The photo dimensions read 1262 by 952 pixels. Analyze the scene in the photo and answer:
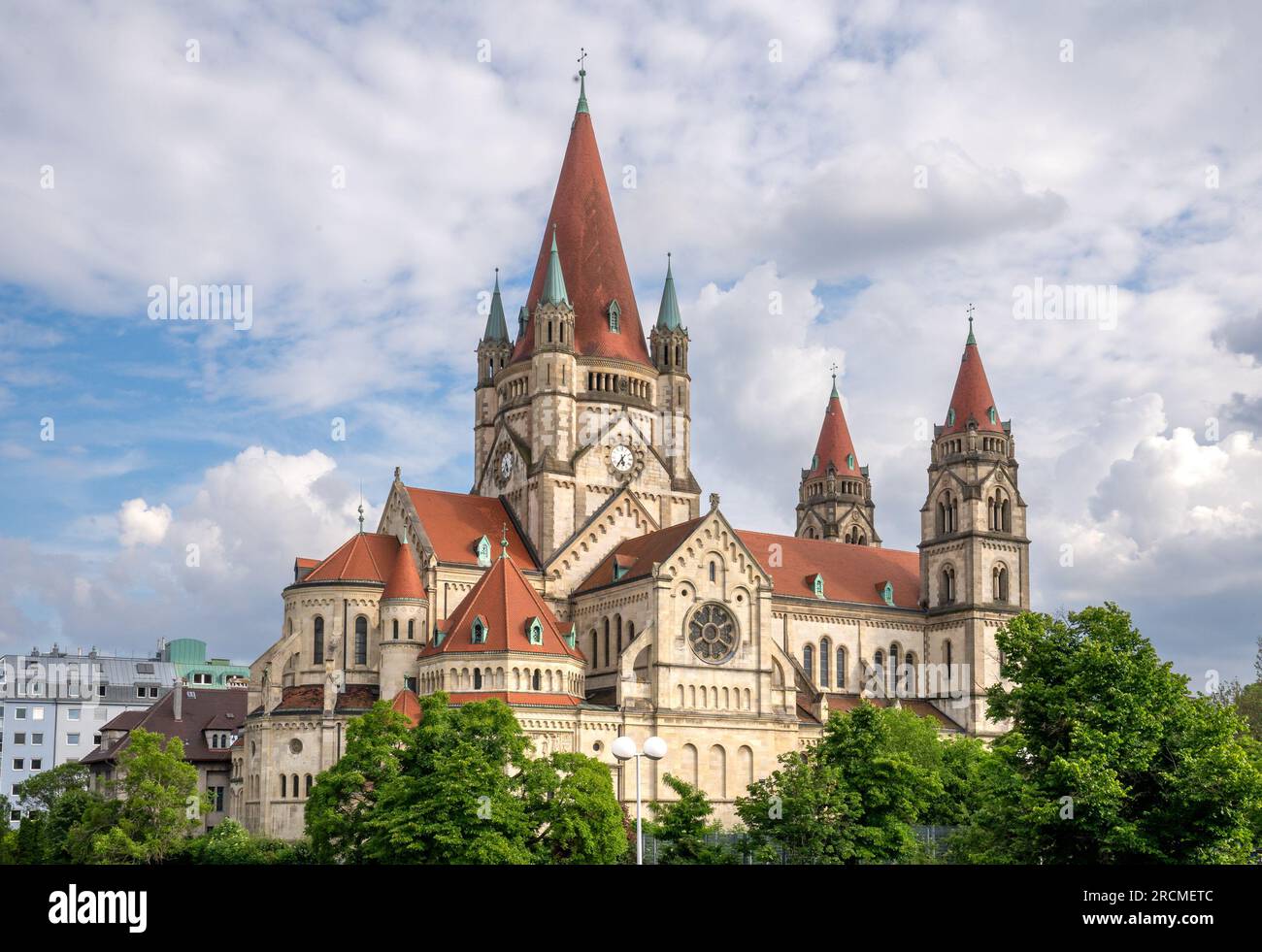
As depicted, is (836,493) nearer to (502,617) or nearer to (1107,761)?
(502,617)

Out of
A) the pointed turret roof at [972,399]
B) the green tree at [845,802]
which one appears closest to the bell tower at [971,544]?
the pointed turret roof at [972,399]

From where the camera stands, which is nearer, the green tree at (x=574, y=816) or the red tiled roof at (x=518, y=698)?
the green tree at (x=574, y=816)

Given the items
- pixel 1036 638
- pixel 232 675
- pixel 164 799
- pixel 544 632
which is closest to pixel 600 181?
pixel 544 632

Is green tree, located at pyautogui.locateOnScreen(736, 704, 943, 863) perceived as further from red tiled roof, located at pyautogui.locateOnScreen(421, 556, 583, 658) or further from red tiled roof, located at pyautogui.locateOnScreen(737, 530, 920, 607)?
red tiled roof, located at pyautogui.locateOnScreen(737, 530, 920, 607)

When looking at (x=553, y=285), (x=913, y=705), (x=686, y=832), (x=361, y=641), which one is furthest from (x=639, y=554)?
(x=686, y=832)

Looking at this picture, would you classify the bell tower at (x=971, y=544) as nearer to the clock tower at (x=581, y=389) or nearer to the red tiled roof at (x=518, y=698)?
the clock tower at (x=581, y=389)

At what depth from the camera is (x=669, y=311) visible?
106m

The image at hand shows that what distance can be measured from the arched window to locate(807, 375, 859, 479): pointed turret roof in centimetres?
5943

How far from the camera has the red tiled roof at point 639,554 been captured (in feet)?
292

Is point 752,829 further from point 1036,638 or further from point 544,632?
point 544,632

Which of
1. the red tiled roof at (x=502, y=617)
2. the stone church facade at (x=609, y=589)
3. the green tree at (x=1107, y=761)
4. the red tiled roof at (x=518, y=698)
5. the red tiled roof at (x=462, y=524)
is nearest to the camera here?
the green tree at (x=1107, y=761)

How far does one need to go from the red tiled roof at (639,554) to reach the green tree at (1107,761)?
3855cm

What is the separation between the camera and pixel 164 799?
234 feet
